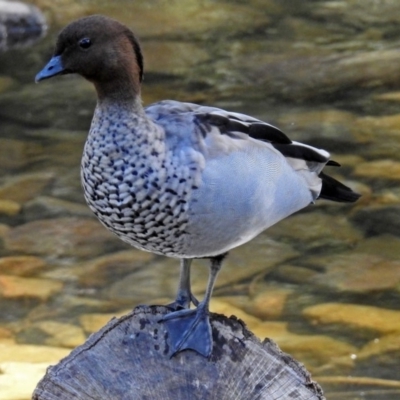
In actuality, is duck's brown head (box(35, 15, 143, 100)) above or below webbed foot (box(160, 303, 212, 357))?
above

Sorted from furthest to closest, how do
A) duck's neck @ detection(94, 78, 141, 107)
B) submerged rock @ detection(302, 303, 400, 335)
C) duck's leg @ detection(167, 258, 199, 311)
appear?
submerged rock @ detection(302, 303, 400, 335)
duck's leg @ detection(167, 258, 199, 311)
duck's neck @ detection(94, 78, 141, 107)

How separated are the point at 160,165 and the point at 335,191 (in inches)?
45.8

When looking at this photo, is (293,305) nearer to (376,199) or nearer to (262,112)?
(376,199)

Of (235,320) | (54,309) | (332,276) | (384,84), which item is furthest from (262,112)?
(235,320)

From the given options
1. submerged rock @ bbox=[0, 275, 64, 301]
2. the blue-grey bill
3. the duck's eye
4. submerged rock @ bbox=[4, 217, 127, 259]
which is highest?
the duck's eye

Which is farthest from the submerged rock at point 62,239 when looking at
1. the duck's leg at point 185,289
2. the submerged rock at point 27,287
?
the duck's leg at point 185,289

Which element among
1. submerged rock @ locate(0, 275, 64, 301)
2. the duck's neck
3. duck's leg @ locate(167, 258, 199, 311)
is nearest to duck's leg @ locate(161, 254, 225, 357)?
duck's leg @ locate(167, 258, 199, 311)

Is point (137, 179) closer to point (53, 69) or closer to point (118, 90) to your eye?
point (118, 90)

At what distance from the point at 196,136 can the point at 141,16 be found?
852 centimetres

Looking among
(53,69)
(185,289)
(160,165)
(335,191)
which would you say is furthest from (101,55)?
(335,191)

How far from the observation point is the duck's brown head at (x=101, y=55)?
3424 millimetres

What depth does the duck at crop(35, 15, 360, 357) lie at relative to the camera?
135 inches

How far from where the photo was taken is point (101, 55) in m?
3.45

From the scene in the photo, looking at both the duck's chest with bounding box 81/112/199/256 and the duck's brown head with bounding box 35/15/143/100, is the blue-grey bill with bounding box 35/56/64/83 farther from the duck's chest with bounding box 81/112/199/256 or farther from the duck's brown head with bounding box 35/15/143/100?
the duck's chest with bounding box 81/112/199/256
